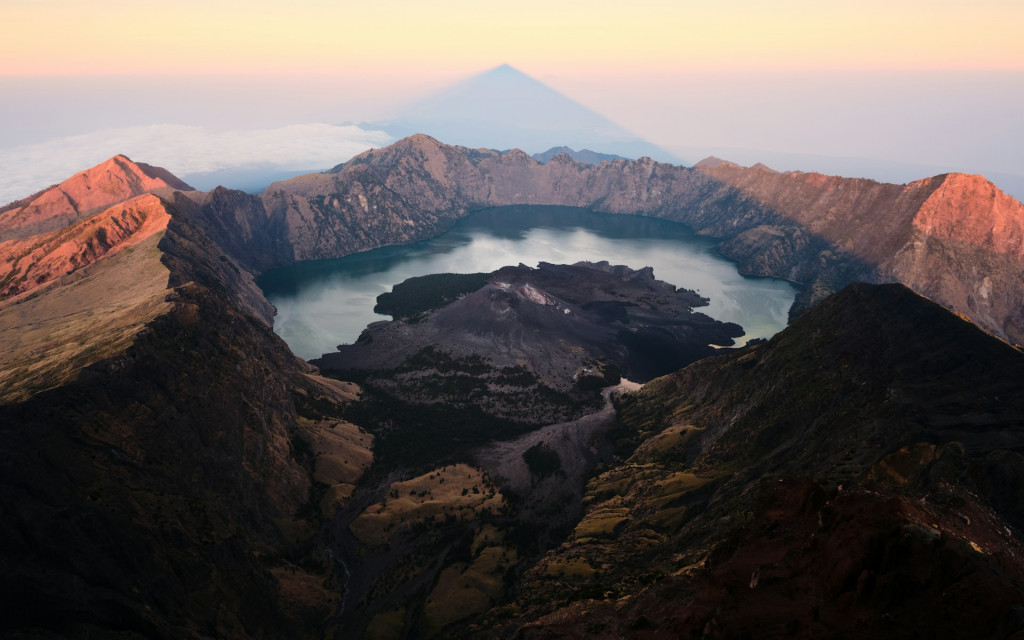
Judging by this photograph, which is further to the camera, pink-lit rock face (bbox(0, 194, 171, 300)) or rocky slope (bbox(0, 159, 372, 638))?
A: pink-lit rock face (bbox(0, 194, 171, 300))

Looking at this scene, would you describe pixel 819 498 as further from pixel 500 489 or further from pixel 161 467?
pixel 161 467

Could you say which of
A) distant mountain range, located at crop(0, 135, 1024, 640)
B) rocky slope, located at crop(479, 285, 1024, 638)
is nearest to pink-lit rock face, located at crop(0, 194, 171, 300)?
distant mountain range, located at crop(0, 135, 1024, 640)

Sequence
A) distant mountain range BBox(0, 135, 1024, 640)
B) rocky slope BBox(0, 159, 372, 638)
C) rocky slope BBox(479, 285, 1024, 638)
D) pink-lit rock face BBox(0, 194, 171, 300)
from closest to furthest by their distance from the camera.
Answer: rocky slope BBox(479, 285, 1024, 638) < distant mountain range BBox(0, 135, 1024, 640) < rocky slope BBox(0, 159, 372, 638) < pink-lit rock face BBox(0, 194, 171, 300)

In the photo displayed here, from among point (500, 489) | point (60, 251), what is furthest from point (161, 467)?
point (60, 251)

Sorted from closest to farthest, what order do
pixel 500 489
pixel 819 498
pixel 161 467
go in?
pixel 819 498, pixel 161 467, pixel 500 489

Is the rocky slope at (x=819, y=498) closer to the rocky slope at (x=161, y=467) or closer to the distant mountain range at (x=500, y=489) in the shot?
the distant mountain range at (x=500, y=489)

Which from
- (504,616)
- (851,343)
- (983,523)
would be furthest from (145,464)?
(851,343)

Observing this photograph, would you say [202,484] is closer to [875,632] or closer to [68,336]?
[68,336]

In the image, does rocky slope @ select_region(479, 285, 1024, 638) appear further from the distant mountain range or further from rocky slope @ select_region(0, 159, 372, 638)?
rocky slope @ select_region(0, 159, 372, 638)
